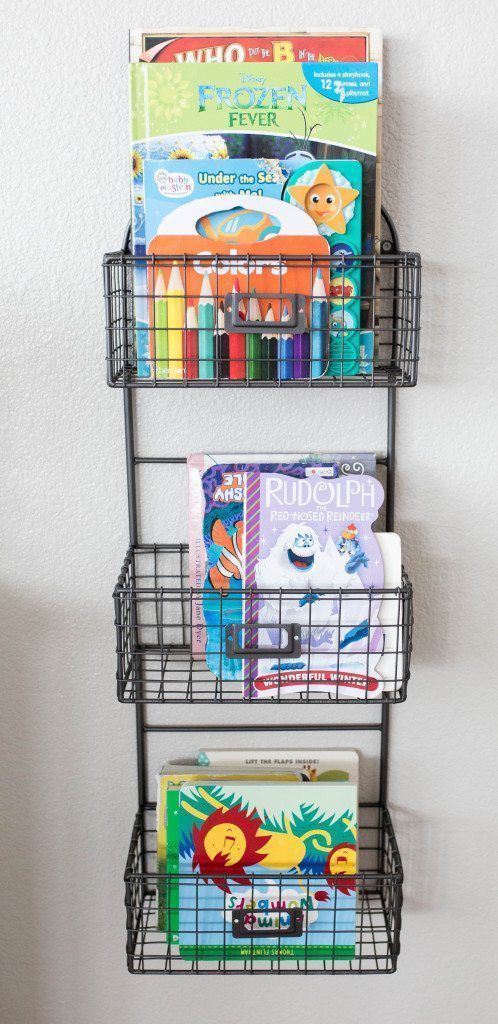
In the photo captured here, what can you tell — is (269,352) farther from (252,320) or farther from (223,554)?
(223,554)

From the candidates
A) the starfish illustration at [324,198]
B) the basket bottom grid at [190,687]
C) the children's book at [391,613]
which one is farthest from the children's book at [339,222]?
the basket bottom grid at [190,687]

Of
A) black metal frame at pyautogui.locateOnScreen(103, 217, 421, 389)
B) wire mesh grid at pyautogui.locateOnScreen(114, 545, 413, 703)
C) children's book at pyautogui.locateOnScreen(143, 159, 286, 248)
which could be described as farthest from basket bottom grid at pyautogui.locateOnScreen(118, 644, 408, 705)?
children's book at pyautogui.locateOnScreen(143, 159, 286, 248)

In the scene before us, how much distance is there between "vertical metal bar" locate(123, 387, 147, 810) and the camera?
1214mm

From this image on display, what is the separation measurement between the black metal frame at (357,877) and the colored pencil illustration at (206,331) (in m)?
0.20

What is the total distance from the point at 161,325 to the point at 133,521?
0.31 meters

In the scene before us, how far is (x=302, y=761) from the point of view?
1.30 meters

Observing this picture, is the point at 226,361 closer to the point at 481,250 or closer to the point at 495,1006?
the point at 481,250

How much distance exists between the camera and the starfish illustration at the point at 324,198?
3.36 feet

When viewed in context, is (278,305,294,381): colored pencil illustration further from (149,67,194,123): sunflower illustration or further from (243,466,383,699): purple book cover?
(149,67,194,123): sunflower illustration

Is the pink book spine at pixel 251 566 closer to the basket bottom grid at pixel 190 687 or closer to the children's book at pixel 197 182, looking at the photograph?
the basket bottom grid at pixel 190 687

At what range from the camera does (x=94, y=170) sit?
1.16m

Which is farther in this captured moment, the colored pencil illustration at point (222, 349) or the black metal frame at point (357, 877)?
the black metal frame at point (357, 877)

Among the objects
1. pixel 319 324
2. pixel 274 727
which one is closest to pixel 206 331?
pixel 319 324

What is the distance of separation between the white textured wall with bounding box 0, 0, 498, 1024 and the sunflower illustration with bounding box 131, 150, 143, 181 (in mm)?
111
